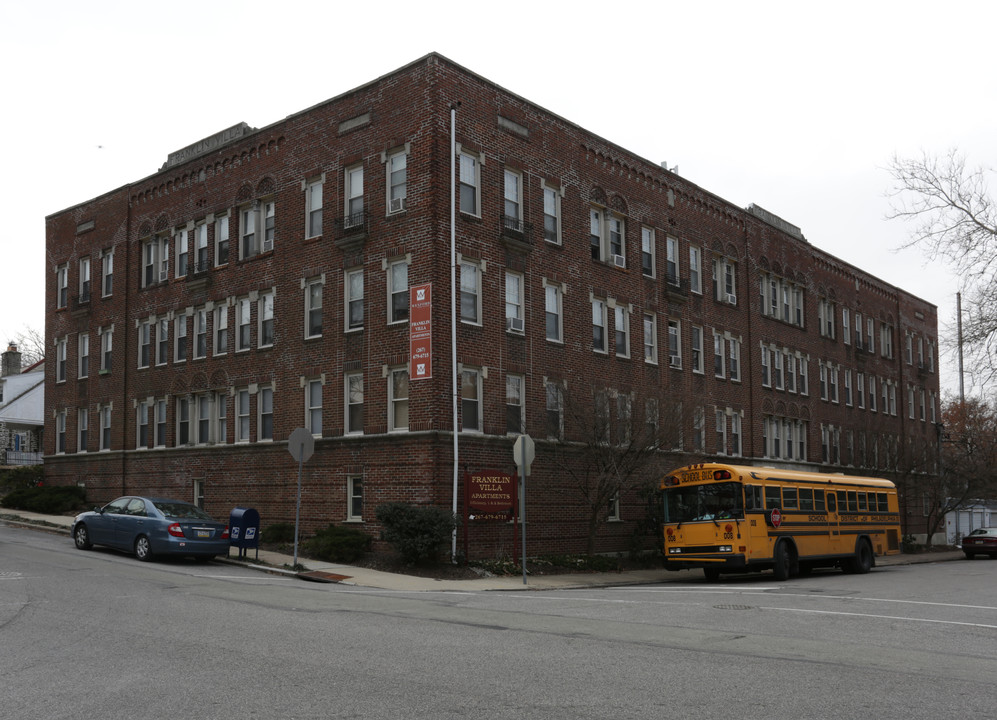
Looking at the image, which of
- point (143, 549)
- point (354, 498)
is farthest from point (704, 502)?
point (143, 549)

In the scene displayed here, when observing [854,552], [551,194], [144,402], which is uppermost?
[551,194]

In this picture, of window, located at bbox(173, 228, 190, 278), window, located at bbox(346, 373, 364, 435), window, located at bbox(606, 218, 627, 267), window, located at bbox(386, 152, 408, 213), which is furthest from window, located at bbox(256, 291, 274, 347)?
window, located at bbox(606, 218, 627, 267)

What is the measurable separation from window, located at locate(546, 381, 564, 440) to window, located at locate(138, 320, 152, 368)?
15.5 m

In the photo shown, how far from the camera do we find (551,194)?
2928 centimetres

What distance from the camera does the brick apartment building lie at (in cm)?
2550

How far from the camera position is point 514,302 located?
27.4 meters

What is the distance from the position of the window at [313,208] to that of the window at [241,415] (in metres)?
5.72

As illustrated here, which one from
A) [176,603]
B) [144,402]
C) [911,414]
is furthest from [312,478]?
[911,414]

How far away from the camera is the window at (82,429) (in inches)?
1467

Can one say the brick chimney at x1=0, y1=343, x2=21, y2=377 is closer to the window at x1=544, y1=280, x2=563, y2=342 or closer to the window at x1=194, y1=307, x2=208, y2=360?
the window at x1=194, y1=307, x2=208, y2=360

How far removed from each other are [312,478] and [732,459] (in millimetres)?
17811

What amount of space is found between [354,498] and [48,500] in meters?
14.8

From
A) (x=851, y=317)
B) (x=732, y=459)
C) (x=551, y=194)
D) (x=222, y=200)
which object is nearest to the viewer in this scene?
(x=551, y=194)

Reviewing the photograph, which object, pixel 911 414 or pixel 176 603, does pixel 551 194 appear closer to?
pixel 176 603
